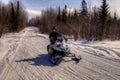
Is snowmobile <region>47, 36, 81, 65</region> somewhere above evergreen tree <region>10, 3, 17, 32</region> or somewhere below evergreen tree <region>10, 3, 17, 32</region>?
below

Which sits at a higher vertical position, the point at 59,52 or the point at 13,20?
the point at 13,20

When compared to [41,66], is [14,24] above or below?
above

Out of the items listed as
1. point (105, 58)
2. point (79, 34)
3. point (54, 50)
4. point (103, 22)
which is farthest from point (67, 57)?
point (103, 22)

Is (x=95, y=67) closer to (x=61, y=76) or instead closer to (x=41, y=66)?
(x=61, y=76)

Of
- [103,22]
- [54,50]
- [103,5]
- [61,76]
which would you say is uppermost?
[103,5]

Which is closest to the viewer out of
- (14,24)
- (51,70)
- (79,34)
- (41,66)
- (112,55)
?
(51,70)

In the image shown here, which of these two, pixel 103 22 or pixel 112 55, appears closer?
pixel 112 55

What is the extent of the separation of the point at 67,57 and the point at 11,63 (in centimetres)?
305

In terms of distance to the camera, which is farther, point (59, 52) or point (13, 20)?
point (13, 20)

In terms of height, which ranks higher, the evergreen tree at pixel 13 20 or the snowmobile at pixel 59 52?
the evergreen tree at pixel 13 20

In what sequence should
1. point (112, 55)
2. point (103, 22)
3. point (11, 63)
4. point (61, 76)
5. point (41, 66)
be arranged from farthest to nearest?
point (103, 22) < point (112, 55) < point (11, 63) < point (41, 66) < point (61, 76)

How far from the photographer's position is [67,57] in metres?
11.9

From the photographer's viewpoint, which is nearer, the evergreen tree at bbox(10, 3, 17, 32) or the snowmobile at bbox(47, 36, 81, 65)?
the snowmobile at bbox(47, 36, 81, 65)

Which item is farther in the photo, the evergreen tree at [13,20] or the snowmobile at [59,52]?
the evergreen tree at [13,20]
